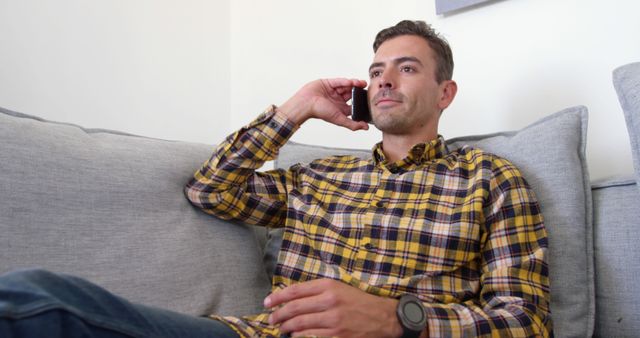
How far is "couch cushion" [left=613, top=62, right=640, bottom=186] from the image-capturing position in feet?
3.43

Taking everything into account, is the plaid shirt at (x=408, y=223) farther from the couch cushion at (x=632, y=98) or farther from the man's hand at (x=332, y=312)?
the couch cushion at (x=632, y=98)

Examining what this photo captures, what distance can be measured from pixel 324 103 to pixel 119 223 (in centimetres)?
58

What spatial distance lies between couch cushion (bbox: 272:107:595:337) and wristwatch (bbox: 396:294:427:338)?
13.0 inches

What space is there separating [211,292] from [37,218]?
0.37 meters

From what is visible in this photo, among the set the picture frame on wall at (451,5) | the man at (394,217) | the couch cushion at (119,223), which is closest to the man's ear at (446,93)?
the man at (394,217)

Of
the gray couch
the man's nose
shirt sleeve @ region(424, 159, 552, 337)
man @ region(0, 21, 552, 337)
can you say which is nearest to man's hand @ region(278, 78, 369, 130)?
man @ region(0, 21, 552, 337)

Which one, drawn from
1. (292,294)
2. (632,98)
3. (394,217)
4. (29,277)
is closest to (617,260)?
(632,98)

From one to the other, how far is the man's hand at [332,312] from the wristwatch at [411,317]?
1 centimetres

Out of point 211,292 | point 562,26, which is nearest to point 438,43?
point 562,26

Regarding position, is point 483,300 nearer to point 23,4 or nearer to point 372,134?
point 372,134

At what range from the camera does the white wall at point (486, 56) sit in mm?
1398

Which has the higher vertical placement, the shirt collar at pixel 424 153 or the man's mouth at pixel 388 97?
the man's mouth at pixel 388 97

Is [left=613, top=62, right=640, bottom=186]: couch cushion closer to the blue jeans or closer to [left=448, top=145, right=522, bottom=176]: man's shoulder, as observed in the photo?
[left=448, top=145, right=522, bottom=176]: man's shoulder

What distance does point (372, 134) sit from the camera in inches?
72.7
